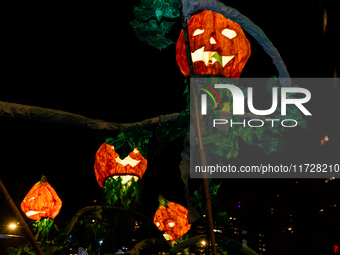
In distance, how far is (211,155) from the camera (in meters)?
2.19

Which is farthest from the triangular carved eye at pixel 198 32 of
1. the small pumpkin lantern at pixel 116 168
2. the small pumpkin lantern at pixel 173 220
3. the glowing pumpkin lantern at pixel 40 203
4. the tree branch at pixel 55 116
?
the glowing pumpkin lantern at pixel 40 203

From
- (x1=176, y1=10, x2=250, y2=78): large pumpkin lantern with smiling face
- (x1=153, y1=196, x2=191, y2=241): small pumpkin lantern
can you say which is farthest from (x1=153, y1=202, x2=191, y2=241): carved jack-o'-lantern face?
(x1=176, y1=10, x2=250, y2=78): large pumpkin lantern with smiling face

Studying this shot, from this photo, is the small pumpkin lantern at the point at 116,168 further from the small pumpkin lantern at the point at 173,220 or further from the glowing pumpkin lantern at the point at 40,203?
the small pumpkin lantern at the point at 173,220

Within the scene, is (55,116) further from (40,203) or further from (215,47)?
(40,203)

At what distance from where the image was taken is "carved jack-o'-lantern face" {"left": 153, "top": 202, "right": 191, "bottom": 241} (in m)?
5.66

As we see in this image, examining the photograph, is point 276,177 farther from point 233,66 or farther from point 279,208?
point 233,66

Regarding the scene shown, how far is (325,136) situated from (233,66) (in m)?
7.12

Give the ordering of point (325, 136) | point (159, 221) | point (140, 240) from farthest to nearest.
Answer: point (325, 136), point (159, 221), point (140, 240)

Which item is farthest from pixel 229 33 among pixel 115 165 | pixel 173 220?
pixel 173 220

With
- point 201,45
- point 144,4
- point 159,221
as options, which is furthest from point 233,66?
point 159,221

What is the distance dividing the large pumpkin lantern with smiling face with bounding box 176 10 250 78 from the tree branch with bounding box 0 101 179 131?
20.9 inches

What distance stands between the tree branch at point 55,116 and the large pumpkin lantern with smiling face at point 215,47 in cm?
53

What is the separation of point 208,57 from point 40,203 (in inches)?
156

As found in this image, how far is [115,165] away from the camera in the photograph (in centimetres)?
405
